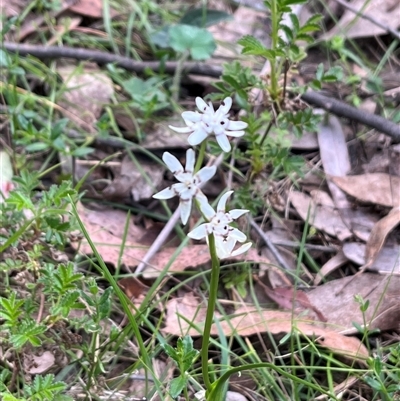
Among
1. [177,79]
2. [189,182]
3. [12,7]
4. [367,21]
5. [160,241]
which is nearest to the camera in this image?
[189,182]

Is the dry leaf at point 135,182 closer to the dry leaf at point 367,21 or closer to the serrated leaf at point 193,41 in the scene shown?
the serrated leaf at point 193,41

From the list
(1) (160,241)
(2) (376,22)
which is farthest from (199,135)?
(2) (376,22)

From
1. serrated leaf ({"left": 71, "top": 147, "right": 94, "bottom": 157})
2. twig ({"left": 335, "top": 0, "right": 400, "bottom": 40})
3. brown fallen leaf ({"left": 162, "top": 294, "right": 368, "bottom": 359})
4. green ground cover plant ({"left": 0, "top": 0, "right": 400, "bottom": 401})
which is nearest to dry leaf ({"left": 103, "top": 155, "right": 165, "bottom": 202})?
green ground cover plant ({"left": 0, "top": 0, "right": 400, "bottom": 401})

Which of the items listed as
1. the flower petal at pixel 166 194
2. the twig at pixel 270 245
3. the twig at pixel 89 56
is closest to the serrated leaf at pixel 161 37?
the twig at pixel 89 56

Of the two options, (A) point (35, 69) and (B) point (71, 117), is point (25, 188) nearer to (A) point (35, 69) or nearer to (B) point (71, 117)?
(B) point (71, 117)

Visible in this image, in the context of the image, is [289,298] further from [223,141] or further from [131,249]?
[223,141]
